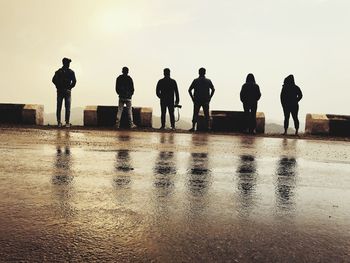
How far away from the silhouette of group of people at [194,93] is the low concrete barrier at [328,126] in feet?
4.23

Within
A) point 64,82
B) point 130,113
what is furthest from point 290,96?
point 64,82

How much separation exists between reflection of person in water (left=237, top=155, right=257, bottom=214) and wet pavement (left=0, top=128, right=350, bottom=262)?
11 millimetres

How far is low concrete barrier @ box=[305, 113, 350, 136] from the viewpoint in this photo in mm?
13891

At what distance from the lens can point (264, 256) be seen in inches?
80.4

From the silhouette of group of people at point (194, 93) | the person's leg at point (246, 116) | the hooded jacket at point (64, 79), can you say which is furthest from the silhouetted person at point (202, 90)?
the hooded jacket at point (64, 79)

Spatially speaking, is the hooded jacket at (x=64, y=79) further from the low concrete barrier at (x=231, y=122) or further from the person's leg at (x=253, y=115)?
the person's leg at (x=253, y=115)

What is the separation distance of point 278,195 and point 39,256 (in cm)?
224

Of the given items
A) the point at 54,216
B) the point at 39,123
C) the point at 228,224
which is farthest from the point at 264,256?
the point at 39,123

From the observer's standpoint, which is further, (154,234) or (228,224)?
(228,224)

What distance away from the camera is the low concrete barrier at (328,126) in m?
13.9

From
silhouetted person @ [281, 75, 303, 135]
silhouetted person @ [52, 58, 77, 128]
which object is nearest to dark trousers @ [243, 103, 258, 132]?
silhouetted person @ [281, 75, 303, 135]

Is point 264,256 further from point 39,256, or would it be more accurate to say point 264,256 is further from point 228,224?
point 39,256

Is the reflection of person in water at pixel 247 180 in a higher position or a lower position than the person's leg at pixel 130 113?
lower

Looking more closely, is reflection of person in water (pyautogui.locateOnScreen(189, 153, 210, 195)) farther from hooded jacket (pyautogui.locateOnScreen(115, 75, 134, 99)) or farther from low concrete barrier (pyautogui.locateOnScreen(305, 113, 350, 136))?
low concrete barrier (pyautogui.locateOnScreen(305, 113, 350, 136))
